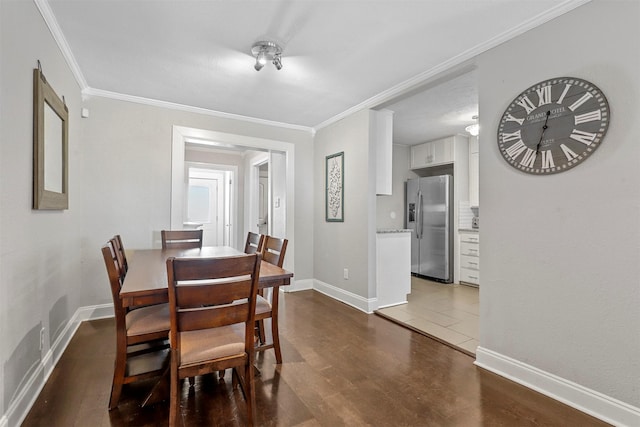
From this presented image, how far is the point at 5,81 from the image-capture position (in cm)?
140

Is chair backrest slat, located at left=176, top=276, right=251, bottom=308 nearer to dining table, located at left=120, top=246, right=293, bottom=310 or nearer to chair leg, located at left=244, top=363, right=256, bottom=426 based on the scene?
dining table, located at left=120, top=246, right=293, bottom=310

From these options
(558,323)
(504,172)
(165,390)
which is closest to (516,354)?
(558,323)

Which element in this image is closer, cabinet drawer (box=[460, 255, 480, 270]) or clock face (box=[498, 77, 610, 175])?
clock face (box=[498, 77, 610, 175])

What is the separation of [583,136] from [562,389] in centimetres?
151

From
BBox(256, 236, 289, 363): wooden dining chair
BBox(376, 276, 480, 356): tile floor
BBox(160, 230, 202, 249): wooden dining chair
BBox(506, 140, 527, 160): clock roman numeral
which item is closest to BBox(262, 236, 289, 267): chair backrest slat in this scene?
BBox(256, 236, 289, 363): wooden dining chair

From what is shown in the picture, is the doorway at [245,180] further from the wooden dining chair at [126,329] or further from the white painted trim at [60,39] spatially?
the wooden dining chair at [126,329]

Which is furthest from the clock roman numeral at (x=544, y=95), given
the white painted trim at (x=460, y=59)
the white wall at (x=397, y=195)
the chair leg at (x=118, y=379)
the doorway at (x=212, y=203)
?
the doorway at (x=212, y=203)

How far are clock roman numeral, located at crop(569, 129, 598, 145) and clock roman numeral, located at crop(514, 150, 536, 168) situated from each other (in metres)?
0.22

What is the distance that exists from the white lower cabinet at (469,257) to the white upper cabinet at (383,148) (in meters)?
2.05

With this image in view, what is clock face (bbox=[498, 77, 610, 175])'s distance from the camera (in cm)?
169

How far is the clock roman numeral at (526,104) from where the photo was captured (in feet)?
6.39

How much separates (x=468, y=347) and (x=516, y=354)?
19.4 inches

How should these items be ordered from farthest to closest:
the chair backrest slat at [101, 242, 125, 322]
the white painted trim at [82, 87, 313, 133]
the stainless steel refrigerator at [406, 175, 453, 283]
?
1. the stainless steel refrigerator at [406, 175, 453, 283]
2. the white painted trim at [82, 87, 313, 133]
3. the chair backrest slat at [101, 242, 125, 322]

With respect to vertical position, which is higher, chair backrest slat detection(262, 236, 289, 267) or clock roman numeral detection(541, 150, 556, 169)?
clock roman numeral detection(541, 150, 556, 169)
